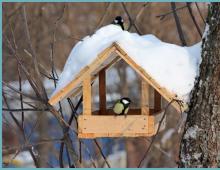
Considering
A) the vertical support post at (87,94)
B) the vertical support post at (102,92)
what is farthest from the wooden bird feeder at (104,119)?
the vertical support post at (102,92)

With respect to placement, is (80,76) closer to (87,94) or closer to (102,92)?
(87,94)

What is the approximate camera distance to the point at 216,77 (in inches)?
88.0

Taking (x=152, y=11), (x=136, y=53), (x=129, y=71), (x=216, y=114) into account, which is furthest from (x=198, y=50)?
(x=129, y=71)

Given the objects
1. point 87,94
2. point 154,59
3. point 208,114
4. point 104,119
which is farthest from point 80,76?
point 208,114

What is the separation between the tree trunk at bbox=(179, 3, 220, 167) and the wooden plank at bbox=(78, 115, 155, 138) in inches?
13.6

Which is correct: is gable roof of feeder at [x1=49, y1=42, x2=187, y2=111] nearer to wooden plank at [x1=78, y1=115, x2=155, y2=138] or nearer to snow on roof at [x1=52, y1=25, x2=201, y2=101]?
snow on roof at [x1=52, y1=25, x2=201, y2=101]

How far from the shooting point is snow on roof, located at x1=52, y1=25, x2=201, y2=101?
8.24 ft

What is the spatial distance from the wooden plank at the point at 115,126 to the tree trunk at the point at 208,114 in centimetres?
35

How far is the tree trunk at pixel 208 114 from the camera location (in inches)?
88.1

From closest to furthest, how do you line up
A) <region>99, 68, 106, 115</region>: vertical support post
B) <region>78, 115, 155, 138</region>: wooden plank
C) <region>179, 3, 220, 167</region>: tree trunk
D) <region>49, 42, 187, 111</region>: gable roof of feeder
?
<region>179, 3, 220, 167</region>: tree trunk → <region>49, 42, 187, 111</region>: gable roof of feeder → <region>78, 115, 155, 138</region>: wooden plank → <region>99, 68, 106, 115</region>: vertical support post

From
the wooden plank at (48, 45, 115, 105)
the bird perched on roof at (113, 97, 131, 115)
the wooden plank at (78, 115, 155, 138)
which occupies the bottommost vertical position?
the wooden plank at (78, 115, 155, 138)

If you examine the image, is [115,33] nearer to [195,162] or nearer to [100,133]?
[100,133]

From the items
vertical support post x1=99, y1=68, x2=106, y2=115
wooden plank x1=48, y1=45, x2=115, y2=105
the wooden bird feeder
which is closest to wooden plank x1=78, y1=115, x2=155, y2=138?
the wooden bird feeder

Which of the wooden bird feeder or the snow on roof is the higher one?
the snow on roof
